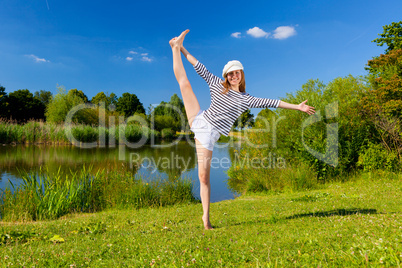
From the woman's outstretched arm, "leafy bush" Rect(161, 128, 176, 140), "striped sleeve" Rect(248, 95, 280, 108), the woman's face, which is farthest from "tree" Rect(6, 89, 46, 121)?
the woman's outstretched arm

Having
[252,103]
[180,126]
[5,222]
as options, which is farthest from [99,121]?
[252,103]

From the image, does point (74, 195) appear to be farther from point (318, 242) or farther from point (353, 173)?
point (353, 173)

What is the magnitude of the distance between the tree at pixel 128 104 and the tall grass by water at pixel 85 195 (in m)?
51.5

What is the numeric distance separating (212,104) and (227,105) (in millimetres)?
257

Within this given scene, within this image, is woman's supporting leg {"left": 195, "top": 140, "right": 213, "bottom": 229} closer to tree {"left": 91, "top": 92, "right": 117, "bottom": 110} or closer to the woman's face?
the woman's face

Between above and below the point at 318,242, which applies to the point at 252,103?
above

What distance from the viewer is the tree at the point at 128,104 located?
59500 mm

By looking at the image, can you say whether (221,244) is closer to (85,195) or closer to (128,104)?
(85,195)

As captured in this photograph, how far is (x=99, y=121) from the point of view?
36625mm

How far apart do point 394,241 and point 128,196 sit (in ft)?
23.3

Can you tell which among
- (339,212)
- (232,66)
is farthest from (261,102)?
(339,212)

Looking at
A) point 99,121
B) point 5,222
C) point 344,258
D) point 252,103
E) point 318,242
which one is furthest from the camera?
point 99,121

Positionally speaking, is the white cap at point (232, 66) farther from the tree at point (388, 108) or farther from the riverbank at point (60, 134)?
the riverbank at point (60, 134)

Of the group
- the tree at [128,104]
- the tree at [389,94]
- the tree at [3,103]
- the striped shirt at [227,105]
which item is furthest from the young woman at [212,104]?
the tree at [128,104]
